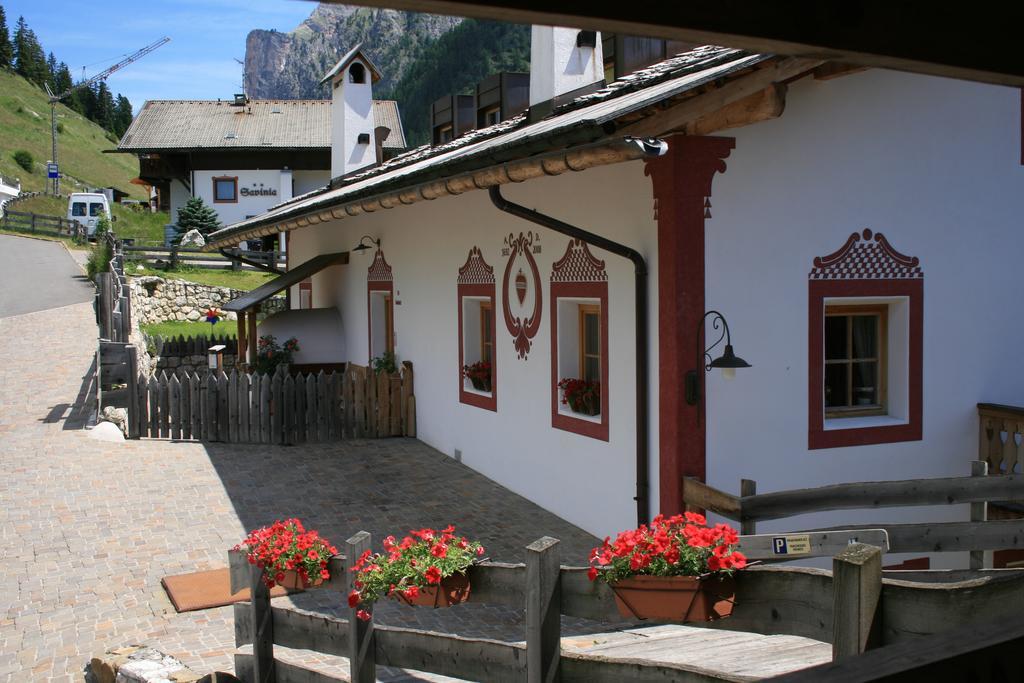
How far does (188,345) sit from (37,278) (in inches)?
499

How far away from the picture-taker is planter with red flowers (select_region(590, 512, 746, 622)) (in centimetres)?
338

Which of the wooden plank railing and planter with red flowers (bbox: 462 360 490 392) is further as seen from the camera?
planter with red flowers (bbox: 462 360 490 392)

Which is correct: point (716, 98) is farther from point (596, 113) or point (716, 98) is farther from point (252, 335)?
point (252, 335)

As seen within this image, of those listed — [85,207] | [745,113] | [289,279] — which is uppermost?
[85,207]

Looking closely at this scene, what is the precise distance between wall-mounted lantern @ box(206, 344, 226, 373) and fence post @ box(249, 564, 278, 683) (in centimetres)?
1445

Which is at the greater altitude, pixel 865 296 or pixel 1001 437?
pixel 865 296

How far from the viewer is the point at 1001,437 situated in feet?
24.5

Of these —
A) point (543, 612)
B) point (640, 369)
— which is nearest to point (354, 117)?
point (640, 369)

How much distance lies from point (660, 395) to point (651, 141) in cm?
212

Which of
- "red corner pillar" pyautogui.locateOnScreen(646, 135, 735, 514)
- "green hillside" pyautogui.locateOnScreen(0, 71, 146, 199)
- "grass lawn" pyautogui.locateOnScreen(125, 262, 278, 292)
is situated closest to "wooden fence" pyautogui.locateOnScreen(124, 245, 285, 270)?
"grass lawn" pyautogui.locateOnScreen(125, 262, 278, 292)

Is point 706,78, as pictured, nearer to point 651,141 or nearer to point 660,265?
point 651,141

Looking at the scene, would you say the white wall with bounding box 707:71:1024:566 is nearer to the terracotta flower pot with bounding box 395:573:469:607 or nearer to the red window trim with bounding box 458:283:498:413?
the terracotta flower pot with bounding box 395:573:469:607

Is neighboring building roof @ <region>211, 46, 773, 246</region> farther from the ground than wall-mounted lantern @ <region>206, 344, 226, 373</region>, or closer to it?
farther from the ground

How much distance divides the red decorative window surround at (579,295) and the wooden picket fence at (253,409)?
193 inches
